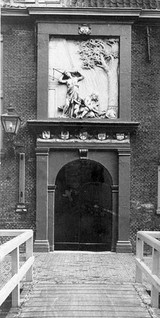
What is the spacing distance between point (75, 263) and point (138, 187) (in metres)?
3.19

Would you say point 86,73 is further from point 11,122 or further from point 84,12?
point 11,122

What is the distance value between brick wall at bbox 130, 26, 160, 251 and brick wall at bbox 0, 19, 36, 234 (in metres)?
2.89

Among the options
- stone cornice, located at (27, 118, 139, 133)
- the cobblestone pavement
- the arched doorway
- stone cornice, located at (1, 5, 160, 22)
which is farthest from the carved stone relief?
stone cornice, located at (1, 5, 160, 22)

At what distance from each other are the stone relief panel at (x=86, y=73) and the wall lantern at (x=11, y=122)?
1.14 meters

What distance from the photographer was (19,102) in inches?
541

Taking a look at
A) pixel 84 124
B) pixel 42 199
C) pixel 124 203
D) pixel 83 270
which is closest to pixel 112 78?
pixel 84 124

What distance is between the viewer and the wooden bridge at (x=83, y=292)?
6.81m

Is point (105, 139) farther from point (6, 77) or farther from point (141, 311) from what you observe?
A: point (141, 311)

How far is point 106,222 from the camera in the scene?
1391cm

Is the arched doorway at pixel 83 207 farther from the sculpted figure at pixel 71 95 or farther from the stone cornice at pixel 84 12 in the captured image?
the stone cornice at pixel 84 12

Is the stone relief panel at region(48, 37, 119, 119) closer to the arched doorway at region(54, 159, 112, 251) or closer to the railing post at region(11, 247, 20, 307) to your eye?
the arched doorway at region(54, 159, 112, 251)

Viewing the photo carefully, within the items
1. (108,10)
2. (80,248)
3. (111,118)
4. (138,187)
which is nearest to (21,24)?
(108,10)

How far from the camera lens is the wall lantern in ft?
42.3

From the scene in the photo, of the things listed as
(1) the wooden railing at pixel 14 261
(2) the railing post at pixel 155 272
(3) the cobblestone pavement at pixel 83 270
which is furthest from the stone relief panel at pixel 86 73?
(2) the railing post at pixel 155 272
